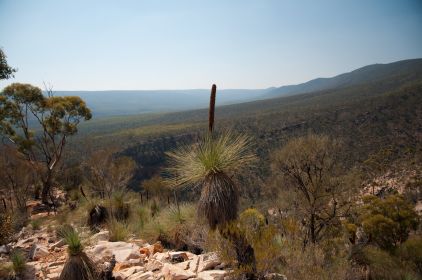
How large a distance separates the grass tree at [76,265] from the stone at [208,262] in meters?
1.83

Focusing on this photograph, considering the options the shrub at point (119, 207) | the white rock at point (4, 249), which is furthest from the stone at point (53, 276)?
the shrub at point (119, 207)

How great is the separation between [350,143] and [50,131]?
3910 centimetres

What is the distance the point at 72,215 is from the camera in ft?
38.1

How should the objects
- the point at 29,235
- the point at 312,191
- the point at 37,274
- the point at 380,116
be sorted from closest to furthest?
1. the point at 37,274
2. the point at 29,235
3. the point at 312,191
4. the point at 380,116

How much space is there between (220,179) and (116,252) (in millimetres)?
2917

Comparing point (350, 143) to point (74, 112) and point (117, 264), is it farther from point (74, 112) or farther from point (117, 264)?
point (117, 264)

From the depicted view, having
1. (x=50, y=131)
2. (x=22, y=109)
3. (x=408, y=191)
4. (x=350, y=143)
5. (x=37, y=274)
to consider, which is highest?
(x=22, y=109)

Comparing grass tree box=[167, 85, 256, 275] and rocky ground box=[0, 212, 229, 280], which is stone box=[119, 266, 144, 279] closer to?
rocky ground box=[0, 212, 229, 280]

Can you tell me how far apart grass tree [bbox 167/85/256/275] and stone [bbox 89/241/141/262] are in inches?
73.7

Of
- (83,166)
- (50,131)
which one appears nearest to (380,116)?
(83,166)

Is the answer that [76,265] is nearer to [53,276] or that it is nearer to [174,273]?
[53,276]

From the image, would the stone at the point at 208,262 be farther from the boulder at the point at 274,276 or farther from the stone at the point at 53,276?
the stone at the point at 53,276

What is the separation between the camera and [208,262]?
5.77 metres

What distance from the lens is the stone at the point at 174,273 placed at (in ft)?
17.0
